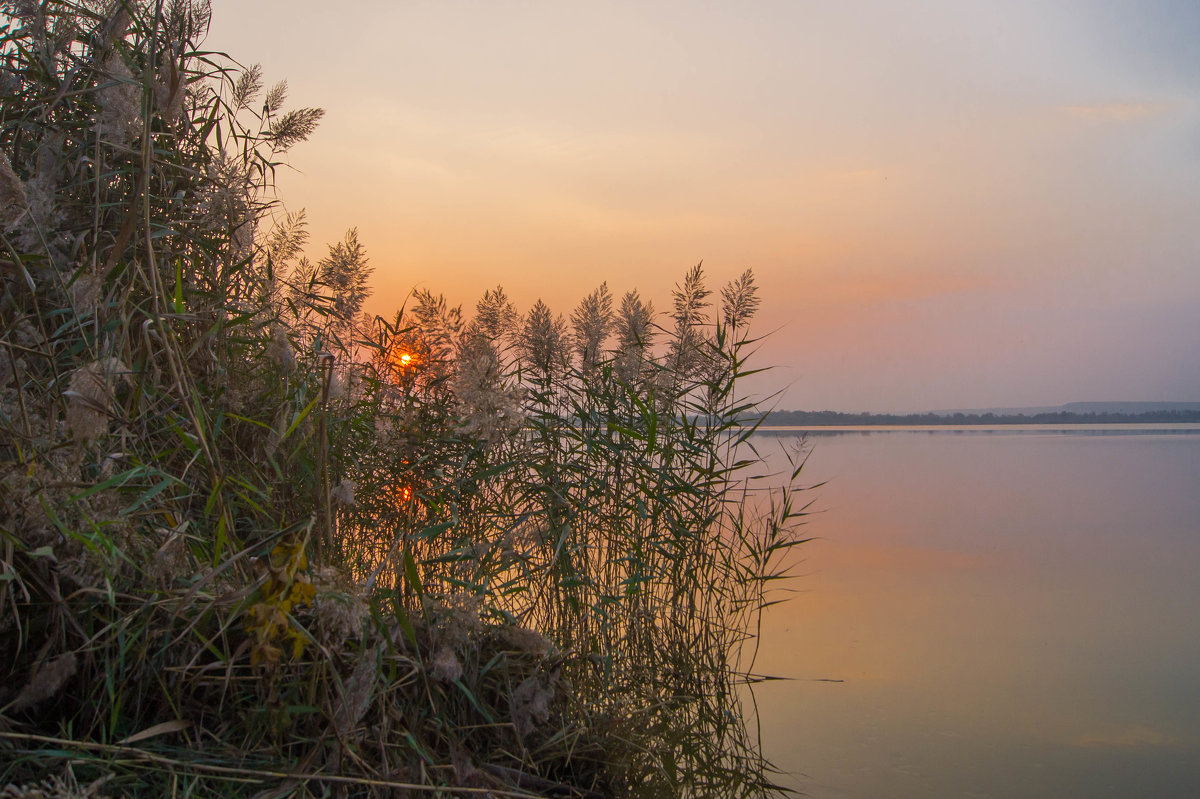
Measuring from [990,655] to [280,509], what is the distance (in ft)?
12.1

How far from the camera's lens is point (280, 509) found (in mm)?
2400

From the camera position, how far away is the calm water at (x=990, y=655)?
3098 millimetres

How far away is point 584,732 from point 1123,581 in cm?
518

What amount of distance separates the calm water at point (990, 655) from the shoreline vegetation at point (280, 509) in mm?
474

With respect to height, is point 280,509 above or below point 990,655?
above

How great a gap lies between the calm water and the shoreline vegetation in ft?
1.55

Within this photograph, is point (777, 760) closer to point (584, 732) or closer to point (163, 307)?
point (584, 732)

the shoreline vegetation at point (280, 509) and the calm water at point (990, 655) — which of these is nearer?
the shoreline vegetation at point (280, 509)

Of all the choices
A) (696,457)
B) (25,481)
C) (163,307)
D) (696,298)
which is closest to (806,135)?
(696,298)

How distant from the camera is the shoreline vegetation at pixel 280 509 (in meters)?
1.73

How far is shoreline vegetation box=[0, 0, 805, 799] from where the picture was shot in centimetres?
173

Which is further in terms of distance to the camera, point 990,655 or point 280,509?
point 990,655

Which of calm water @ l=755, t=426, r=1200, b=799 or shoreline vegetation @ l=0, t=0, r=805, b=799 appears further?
calm water @ l=755, t=426, r=1200, b=799

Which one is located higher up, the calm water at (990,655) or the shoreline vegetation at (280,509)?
the shoreline vegetation at (280,509)
